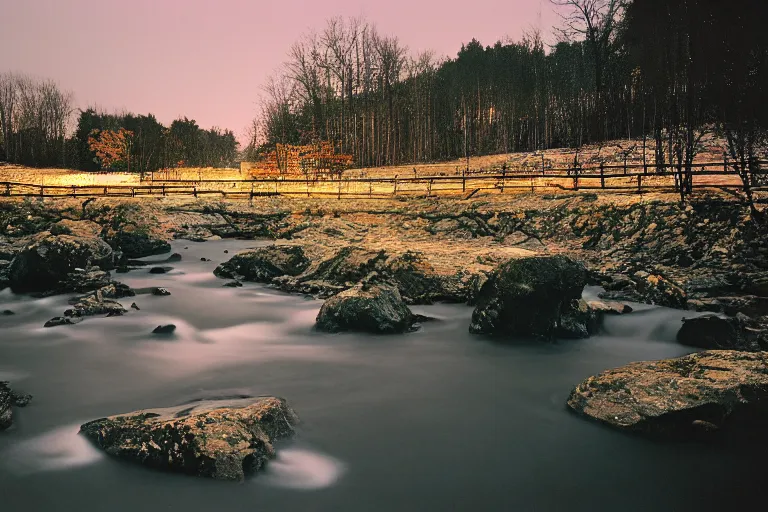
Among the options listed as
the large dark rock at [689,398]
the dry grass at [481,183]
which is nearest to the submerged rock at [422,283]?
the large dark rock at [689,398]

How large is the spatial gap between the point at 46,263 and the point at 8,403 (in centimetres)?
925

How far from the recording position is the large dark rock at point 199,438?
503 cm

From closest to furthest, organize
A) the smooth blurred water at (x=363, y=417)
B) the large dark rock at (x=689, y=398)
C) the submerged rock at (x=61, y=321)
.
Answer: the smooth blurred water at (x=363, y=417)
the large dark rock at (x=689, y=398)
the submerged rock at (x=61, y=321)

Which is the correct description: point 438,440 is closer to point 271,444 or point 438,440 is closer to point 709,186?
point 271,444

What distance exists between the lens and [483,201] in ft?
73.2

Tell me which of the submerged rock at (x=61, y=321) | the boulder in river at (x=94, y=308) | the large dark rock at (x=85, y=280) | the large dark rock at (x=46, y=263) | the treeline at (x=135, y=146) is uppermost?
the treeline at (x=135, y=146)

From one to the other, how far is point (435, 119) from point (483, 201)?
47363mm

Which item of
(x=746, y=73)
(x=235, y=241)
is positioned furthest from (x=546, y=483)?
(x=235, y=241)

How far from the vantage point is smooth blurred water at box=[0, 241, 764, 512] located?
4.96 metres

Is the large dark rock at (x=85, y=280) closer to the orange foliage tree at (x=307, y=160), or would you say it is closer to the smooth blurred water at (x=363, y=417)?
Result: the smooth blurred water at (x=363, y=417)

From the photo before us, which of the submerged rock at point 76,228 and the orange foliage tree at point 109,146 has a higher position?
the orange foliage tree at point 109,146

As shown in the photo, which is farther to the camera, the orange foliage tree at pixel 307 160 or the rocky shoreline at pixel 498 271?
the orange foliage tree at pixel 307 160

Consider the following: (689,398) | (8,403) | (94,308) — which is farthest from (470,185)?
(8,403)

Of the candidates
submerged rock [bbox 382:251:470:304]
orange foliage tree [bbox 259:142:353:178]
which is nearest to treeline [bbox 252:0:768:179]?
orange foliage tree [bbox 259:142:353:178]
